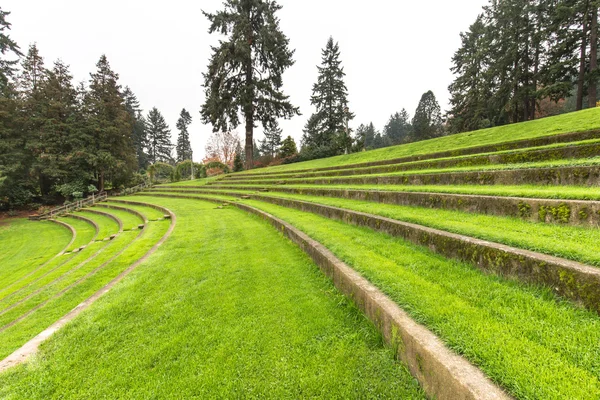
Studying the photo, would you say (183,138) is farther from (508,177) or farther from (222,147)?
(508,177)

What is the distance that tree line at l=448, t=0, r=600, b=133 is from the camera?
1770cm

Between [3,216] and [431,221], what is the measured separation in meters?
33.6

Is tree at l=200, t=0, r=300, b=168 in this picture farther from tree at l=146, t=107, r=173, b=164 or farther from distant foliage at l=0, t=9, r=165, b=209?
tree at l=146, t=107, r=173, b=164

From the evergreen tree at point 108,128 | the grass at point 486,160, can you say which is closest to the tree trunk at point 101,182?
the evergreen tree at point 108,128

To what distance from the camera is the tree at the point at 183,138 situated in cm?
6981

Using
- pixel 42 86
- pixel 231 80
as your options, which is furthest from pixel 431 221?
pixel 42 86

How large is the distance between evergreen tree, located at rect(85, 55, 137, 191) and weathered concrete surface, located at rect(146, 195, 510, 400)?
102ft

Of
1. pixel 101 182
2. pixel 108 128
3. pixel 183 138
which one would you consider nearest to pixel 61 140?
pixel 108 128

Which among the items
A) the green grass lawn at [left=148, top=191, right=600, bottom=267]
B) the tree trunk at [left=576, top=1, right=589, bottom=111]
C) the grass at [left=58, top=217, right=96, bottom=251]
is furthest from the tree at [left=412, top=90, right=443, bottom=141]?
the grass at [left=58, top=217, right=96, bottom=251]

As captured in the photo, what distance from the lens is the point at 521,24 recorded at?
22203mm

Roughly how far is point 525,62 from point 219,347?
3269 cm

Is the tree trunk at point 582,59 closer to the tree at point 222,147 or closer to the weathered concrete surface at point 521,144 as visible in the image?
the weathered concrete surface at point 521,144

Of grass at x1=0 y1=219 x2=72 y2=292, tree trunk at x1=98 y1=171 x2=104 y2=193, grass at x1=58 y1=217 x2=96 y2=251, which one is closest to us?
grass at x1=0 y1=219 x2=72 y2=292

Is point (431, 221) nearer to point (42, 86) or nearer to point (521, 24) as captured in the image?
point (521, 24)
